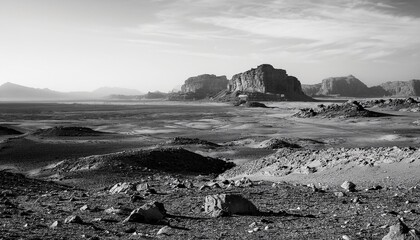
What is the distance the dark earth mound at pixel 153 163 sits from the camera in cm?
1709

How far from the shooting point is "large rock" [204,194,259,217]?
7148 millimetres

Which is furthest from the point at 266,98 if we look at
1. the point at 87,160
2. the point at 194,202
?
the point at 194,202

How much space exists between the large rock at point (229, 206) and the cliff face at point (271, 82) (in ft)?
492

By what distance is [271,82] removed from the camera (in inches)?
6363

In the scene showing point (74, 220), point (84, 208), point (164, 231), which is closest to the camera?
point (164, 231)

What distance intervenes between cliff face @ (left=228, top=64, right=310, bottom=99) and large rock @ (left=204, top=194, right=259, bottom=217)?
5910 inches

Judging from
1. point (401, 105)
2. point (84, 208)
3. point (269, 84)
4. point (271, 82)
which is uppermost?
point (271, 82)

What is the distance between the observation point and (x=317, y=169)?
1236 cm

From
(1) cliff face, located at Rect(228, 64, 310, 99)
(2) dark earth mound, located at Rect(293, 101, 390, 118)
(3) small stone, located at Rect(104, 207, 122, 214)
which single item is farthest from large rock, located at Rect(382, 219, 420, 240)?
(1) cliff face, located at Rect(228, 64, 310, 99)

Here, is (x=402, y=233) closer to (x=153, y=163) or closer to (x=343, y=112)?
(x=153, y=163)

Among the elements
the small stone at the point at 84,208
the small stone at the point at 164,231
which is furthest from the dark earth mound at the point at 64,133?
the small stone at the point at 164,231

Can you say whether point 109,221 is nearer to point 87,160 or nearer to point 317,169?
point 317,169

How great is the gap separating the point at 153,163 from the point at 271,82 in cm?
14764

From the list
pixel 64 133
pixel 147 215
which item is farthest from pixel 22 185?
pixel 64 133
